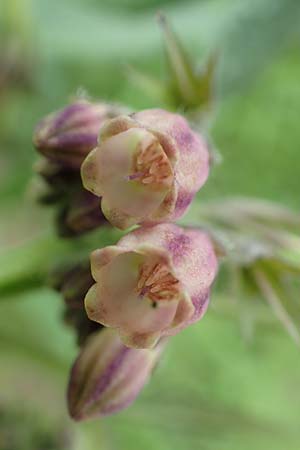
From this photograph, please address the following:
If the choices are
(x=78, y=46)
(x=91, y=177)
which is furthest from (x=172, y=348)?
(x=91, y=177)

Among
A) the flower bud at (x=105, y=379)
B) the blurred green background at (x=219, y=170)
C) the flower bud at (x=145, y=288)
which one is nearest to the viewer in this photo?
the flower bud at (x=145, y=288)

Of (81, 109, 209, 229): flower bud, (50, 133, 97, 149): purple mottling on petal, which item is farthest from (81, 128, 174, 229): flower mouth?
(50, 133, 97, 149): purple mottling on petal

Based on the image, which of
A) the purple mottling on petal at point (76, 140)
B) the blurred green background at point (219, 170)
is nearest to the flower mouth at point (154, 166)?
the purple mottling on petal at point (76, 140)

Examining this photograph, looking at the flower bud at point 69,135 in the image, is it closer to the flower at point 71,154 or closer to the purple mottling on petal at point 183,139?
the flower at point 71,154

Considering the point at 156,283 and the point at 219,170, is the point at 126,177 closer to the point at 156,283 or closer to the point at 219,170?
the point at 156,283

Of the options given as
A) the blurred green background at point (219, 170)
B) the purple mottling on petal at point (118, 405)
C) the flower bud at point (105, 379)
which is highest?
the flower bud at point (105, 379)

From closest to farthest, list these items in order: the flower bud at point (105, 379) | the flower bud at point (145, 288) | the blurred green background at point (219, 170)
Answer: the flower bud at point (145, 288) < the flower bud at point (105, 379) < the blurred green background at point (219, 170)
